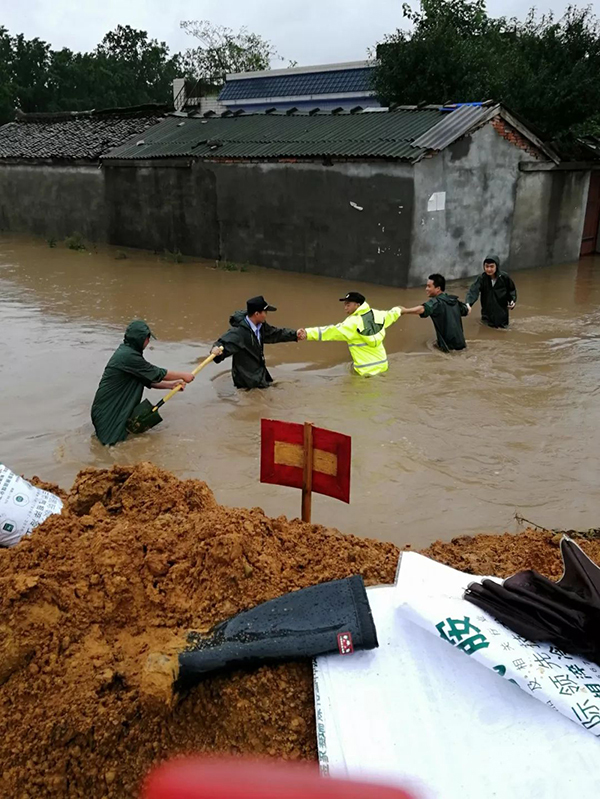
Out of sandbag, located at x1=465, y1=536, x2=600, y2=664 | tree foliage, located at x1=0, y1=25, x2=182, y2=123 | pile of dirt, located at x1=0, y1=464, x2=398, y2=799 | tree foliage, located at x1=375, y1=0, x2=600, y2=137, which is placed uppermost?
tree foliage, located at x1=0, y1=25, x2=182, y2=123

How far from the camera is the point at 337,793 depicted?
6.99 ft

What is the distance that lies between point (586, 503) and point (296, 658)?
3554 millimetres

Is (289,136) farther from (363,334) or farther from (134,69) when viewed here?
(134,69)

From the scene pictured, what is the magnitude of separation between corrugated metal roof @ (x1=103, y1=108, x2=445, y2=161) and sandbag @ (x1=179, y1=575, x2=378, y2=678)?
10635 millimetres

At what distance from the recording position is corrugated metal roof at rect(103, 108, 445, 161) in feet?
43.0

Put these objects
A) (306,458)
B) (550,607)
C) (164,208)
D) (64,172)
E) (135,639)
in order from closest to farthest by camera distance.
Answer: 1. (550,607)
2. (135,639)
3. (306,458)
4. (164,208)
5. (64,172)

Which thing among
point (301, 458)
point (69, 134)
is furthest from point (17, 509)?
point (69, 134)

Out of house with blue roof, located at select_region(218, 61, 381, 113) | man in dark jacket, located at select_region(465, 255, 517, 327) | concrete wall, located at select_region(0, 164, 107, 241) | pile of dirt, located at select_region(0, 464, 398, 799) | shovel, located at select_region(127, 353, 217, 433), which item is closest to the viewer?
pile of dirt, located at select_region(0, 464, 398, 799)

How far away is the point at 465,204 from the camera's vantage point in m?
13.4

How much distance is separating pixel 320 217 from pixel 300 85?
1193 centimetres

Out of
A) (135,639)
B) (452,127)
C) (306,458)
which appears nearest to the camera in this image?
(135,639)

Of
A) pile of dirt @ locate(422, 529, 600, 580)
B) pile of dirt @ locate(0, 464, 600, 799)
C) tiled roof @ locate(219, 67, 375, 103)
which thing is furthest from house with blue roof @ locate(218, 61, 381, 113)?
pile of dirt @ locate(0, 464, 600, 799)

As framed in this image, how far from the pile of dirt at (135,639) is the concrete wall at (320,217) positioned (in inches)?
391

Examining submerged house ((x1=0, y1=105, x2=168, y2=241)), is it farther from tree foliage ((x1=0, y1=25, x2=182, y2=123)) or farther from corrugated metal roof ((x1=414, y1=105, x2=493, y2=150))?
tree foliage ((x1=0, y1=25, x2=182, y2=123))
